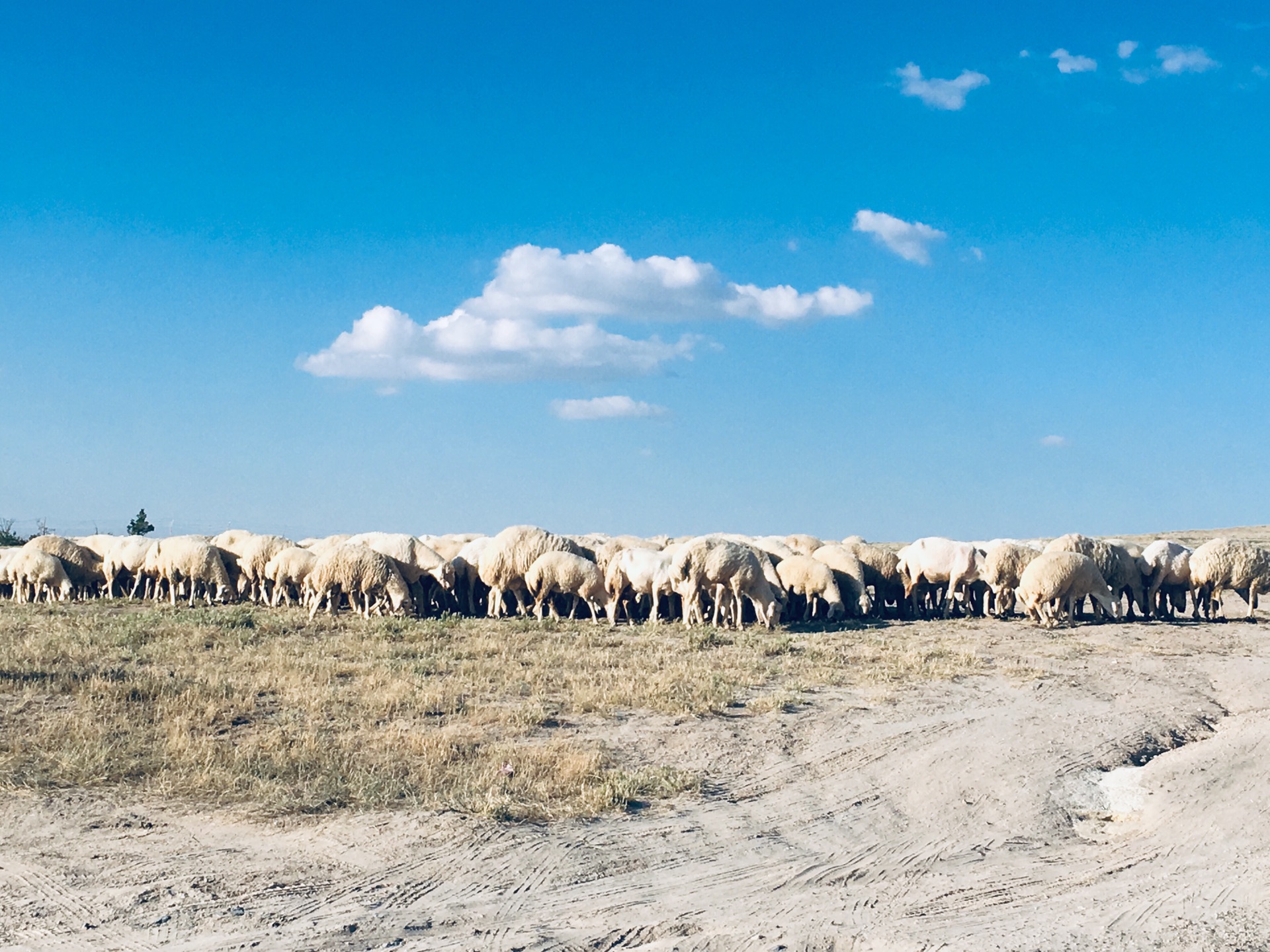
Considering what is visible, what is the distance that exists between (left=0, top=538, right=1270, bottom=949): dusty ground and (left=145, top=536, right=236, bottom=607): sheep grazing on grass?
18.0m

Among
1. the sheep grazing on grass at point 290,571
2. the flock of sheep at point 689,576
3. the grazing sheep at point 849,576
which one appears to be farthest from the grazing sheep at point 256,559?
the grazing sheep at point 849,576

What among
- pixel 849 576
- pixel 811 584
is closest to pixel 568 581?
pixel 811 584

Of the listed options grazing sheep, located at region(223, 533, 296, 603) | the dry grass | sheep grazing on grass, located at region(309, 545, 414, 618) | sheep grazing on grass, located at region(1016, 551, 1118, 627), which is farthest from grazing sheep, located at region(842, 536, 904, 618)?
grazing sheep, located at region(223, 533, 296, 603)

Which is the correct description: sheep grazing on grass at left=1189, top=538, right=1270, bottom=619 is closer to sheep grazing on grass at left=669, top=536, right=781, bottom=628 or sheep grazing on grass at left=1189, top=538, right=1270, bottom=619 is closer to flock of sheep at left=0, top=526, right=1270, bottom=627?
flock of sheep at left=0, top=526, right=1270, bottom=627

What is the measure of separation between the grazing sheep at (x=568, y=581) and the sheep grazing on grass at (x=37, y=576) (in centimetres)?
1271

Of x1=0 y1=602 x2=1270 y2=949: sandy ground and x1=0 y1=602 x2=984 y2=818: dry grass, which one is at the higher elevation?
x1=0 y1=602 x2=984 y2=818: dry grass

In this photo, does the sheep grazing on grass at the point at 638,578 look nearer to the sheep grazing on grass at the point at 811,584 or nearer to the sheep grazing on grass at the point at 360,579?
the sheep grazing on grass at the point at 811,584

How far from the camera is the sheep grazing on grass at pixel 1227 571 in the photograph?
23.8 m

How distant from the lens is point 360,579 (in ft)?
76.0

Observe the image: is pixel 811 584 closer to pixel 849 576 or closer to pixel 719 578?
pixel 849 576

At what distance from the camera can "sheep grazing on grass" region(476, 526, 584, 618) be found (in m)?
24.3

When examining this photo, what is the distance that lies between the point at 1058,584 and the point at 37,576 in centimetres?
2501

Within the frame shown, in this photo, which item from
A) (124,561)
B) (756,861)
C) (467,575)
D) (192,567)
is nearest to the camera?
(756,861)

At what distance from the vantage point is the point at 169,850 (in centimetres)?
738
